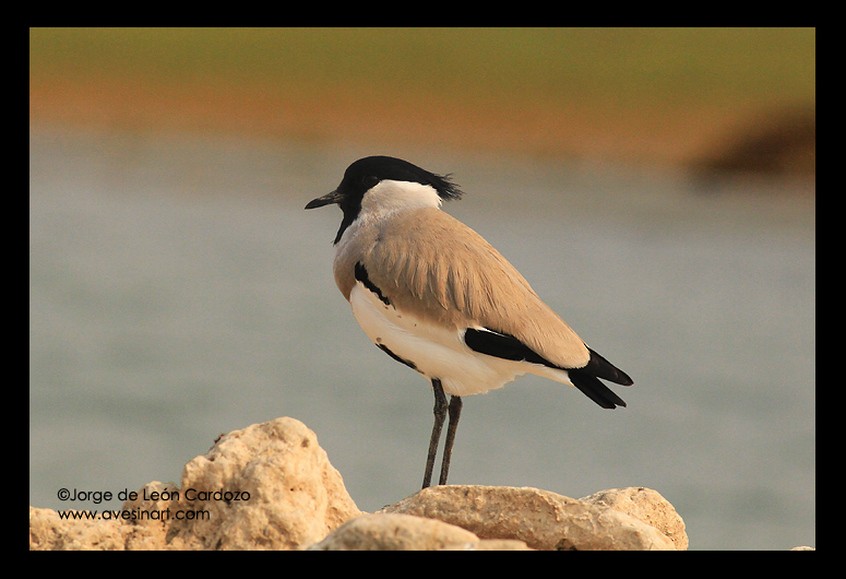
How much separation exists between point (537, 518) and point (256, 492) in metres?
1.19

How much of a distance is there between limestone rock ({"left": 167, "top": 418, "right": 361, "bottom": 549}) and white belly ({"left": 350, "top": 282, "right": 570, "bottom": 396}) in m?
1.20

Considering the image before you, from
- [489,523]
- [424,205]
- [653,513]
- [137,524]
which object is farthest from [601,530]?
[424,205]

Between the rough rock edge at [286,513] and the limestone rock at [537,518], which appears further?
the limestone rock at [537,518]

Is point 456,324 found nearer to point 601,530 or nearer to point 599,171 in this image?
point 601,530

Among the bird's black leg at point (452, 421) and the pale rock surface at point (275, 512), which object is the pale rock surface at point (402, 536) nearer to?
the pale rock surface at point (275, 512)

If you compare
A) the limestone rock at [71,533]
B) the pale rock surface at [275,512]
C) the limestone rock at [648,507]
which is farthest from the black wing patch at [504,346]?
the limestone rock at [71,533]

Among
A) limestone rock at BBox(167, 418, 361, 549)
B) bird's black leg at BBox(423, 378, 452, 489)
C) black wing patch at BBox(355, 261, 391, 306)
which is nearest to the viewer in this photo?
limestone rock at BBox(167, 418, 361, 549)

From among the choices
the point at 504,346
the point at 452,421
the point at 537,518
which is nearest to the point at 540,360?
the point at 504,346

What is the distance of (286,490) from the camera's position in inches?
212

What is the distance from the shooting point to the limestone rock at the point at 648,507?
6.32 m

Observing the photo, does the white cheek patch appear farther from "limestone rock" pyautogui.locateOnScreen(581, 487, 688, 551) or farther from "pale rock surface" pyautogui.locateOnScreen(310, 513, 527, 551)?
"pale rock surface" pyautogui.locateOnScreen(310, 513, 527, 551)

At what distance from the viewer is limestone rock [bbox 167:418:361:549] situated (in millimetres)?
5277

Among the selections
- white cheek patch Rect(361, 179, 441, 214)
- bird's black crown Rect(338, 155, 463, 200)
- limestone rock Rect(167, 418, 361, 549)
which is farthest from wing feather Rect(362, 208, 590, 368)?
limestone rock Rect(167, 418, 361, 549)

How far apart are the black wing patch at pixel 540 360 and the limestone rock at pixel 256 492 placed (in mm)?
1255
